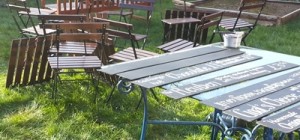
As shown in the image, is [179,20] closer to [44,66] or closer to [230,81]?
[44,66]

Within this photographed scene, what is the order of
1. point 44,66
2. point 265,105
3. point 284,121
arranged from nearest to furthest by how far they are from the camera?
point 284,121, point 265,105, point 44,66

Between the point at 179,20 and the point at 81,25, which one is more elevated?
the point at 81,25

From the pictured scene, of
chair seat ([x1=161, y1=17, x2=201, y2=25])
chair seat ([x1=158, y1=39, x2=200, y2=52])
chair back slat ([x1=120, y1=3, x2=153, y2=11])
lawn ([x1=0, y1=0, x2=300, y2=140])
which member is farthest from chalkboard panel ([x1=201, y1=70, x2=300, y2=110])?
→ chair back slat ([x1=120, y1=3, x2=153, y2=11])

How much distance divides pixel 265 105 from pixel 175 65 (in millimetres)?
880

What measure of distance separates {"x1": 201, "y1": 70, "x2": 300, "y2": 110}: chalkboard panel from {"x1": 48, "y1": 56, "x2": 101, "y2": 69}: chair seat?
2.10 metres

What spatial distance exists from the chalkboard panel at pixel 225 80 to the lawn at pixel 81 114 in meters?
1.26

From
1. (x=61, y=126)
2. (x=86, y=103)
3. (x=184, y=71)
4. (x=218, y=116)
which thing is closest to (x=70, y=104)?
(x=86, y=103)

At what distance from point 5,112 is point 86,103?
842 millimetres

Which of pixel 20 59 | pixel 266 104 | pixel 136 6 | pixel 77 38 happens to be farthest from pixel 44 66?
pixel 266 104

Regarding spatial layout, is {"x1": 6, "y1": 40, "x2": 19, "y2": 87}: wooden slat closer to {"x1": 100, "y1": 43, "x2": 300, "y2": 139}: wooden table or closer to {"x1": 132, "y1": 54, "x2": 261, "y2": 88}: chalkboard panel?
{"x1": 100, "y1": 43, "x2": 300, "y2": 139}: wooden table

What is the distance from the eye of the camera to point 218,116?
3.65 meters

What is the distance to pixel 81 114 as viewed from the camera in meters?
4.62

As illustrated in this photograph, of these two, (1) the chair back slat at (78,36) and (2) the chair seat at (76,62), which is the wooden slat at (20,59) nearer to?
(2) the chair seat at (76,62)

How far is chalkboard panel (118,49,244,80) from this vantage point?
2.91 metres
